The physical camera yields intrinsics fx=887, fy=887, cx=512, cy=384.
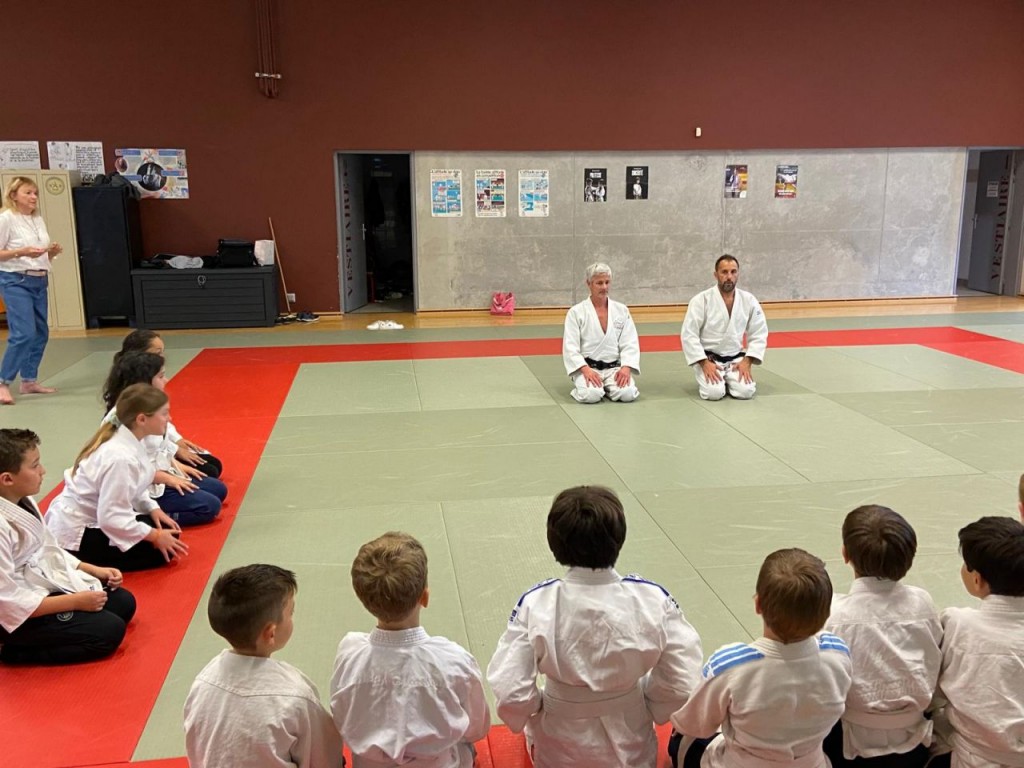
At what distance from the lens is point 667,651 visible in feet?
7.68

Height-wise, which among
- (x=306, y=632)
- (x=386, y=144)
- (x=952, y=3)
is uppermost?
(x=952, y=3)

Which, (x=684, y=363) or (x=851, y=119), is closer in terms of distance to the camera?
(x=684, y=363)

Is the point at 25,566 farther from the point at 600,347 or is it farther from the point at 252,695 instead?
the point at 600,347

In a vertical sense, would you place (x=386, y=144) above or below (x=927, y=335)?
above

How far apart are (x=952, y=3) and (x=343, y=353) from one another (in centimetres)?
960

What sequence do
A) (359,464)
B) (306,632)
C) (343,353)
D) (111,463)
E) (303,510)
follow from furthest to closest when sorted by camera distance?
(343,353) → (359,464) → (303,510) → (111,463) → (306,632)

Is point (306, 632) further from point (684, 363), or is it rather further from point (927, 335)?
point (927, 335)

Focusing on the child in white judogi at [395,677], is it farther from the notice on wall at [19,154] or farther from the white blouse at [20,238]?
the notice on wall at [19,154]

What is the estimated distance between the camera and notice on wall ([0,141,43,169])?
10734 millimetres

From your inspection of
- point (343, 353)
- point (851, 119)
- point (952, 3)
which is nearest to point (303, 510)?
point (343, 353)

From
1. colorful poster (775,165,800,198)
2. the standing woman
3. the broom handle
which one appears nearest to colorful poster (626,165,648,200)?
colorful poster (775,165,800,198)

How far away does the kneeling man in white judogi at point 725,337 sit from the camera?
7031mm

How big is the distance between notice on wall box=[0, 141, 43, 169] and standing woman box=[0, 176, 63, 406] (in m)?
4.14

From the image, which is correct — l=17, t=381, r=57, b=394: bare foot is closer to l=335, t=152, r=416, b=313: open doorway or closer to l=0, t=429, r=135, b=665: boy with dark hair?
l=0, t=429, r=135, b=665: boy with dark hair
